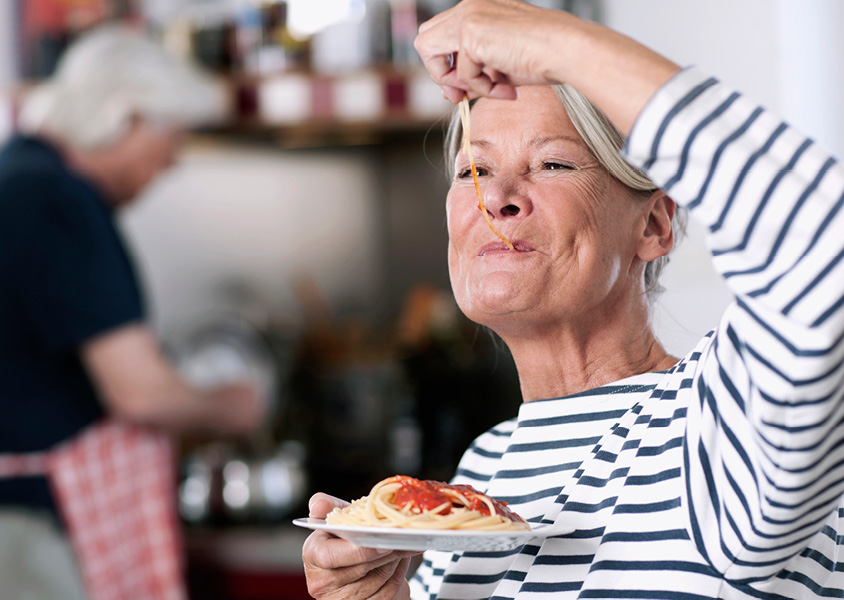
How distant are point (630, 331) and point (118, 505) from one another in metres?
1.54

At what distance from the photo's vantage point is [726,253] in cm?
64

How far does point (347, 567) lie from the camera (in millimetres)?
892

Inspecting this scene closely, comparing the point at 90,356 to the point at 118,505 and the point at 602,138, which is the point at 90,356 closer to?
the point at 118,505

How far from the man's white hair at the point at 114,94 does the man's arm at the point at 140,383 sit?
519mm

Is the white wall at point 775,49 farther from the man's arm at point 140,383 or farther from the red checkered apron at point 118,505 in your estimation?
the red checkered apron at point 118,505

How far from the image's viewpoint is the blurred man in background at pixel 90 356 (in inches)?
76.9

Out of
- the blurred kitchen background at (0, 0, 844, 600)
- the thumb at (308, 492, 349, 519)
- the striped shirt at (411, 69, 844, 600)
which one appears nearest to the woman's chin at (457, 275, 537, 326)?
the striped shirt at (411, 69, 844, 600)

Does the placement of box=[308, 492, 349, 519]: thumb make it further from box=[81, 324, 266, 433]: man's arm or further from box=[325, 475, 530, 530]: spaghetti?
box=[81, 324, 266, 433]: man's arm

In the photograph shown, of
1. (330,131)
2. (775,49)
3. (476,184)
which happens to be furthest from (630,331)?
(330,131)

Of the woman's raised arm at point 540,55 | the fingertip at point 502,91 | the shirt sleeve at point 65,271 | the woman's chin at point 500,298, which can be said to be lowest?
the shirt sleeve at point 65,271

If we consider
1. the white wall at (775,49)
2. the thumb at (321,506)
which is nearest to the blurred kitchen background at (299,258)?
the white wall at (775,49)

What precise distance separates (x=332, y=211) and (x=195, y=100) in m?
1.01

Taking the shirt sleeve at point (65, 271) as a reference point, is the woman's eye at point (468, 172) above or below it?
above

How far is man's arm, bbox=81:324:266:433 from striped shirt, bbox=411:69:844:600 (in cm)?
124
